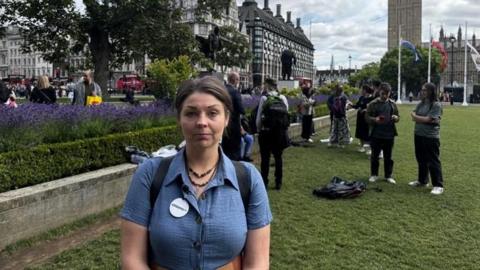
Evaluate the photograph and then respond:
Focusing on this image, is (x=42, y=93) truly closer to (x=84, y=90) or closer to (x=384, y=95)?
(x=84, y=90)

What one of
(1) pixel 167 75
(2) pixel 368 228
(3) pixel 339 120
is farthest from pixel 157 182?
(3) pixel 339 120

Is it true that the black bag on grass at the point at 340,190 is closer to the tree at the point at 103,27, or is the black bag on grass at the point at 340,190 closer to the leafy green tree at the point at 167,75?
the leafy green tree at the point at 167,75

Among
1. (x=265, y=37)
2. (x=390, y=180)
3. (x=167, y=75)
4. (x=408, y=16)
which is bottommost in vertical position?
(x=390, y=180)

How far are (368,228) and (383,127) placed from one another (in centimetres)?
337

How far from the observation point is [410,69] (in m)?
92.9

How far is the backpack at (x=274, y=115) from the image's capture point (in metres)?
8.12

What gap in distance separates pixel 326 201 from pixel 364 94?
20.6ft

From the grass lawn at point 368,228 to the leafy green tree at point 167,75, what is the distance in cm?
319

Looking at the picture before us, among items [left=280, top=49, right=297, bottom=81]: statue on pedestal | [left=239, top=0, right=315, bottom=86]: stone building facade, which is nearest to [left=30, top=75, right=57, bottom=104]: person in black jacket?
[left=280, top=49, right=297, bottom=81]: statue on pedestal

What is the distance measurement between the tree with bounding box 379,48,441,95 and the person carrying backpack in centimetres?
8619

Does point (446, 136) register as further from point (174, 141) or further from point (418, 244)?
point (418, 244)

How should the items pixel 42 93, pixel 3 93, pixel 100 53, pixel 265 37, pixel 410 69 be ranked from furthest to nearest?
pixel 265 37
pixel 410 69
pixel 100 53
pixel 3 93
pixel 42 93

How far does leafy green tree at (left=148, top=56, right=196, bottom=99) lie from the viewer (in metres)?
10.7

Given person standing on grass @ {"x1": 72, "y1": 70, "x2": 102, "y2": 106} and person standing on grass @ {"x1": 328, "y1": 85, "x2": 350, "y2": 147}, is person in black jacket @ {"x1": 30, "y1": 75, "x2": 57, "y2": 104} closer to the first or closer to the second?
person standing on grass @ {"x1": 72, "y1": 70, "x2": 102, "y2": 106}
